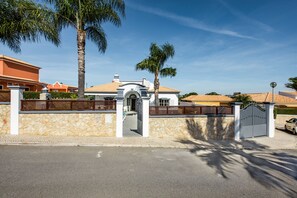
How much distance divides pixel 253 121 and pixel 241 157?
5359 mm

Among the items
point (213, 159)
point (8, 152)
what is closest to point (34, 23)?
point (8, 152)

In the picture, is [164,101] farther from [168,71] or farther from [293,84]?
[293,84]

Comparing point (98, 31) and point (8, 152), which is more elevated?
point (98, 31)

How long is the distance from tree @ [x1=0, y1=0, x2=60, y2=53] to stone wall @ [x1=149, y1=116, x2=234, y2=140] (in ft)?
29.0

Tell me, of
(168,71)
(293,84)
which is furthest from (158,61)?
(293,84)

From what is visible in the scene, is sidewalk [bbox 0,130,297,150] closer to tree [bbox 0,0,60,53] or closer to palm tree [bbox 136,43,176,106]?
tree [bbox 0,0,60,53]

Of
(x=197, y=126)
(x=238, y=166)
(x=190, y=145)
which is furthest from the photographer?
(x=197, y=126)

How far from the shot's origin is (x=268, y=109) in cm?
1194

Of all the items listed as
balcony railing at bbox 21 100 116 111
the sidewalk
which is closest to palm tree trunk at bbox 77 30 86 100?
balcony railing at bbox 21 100 116 111

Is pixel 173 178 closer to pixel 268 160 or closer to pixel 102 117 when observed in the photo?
pixel 268 160

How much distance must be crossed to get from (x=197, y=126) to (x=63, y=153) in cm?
774

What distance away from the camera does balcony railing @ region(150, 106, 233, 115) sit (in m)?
10.5

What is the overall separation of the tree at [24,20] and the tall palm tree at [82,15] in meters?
0.88

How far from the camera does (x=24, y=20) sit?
33.9 ft
